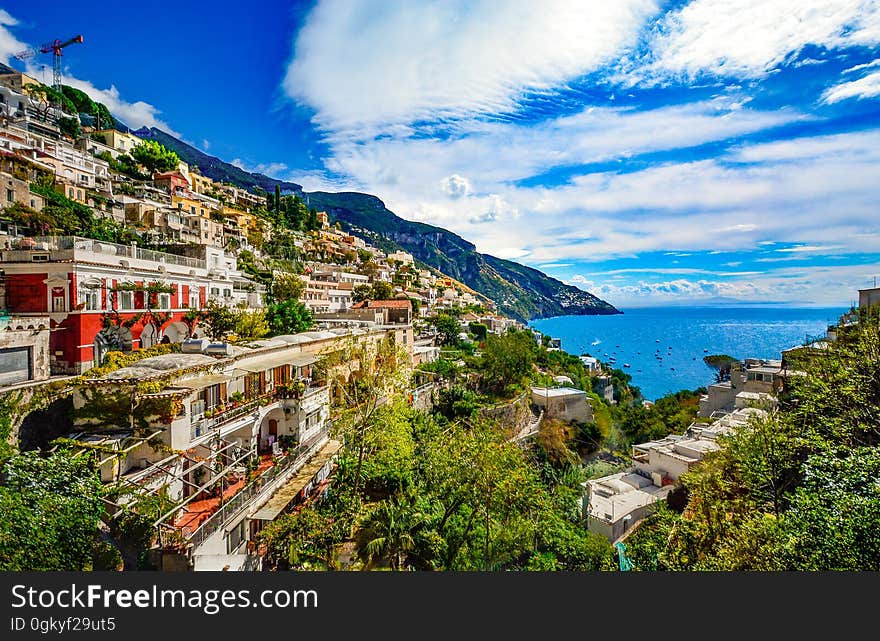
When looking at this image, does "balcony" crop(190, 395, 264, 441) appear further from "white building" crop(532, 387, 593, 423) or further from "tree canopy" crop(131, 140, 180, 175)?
"tree canopy" crop(131, 140, 180, 175)

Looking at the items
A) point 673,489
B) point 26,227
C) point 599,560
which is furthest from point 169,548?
point 26,227

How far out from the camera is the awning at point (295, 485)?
7.89 m

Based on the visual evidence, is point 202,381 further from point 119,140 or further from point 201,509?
point 119,140

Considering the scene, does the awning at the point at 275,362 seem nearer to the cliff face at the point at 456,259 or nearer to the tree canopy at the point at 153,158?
the tree canopy at the point at 153,158

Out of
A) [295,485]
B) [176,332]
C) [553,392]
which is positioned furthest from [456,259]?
[295,485]

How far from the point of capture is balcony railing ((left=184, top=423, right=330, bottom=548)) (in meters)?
6.47

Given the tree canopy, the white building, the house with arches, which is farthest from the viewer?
the tree canopy

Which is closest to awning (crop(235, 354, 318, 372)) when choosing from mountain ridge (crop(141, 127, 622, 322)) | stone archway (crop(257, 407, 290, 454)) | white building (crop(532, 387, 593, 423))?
stone archway (crop(257, 407, 290, 454))

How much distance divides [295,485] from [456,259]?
140320 mm

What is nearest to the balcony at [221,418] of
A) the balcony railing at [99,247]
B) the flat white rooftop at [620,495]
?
the balcony railing at [99,247]

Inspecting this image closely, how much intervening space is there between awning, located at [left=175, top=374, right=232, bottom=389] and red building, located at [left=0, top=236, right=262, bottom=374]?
11.3ft

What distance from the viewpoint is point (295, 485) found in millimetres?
9172

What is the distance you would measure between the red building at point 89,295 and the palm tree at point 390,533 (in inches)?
294

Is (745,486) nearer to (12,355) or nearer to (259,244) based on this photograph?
(12,355)
